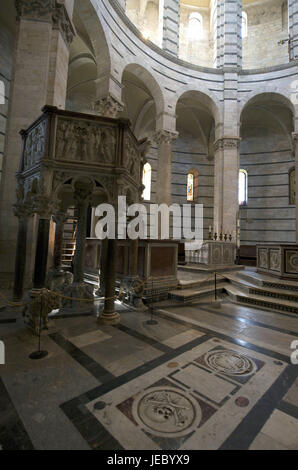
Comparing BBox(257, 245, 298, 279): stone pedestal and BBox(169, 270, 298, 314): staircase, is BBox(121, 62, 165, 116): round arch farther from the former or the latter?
BBox(169, 270, 298, 314): staircase

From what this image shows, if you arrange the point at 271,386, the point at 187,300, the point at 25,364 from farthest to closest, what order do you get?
the point at 187,300 < the point at 25,364 < the point at 271,386

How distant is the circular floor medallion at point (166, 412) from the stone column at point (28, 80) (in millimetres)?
5229

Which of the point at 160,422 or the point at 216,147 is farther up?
the point at 216,147

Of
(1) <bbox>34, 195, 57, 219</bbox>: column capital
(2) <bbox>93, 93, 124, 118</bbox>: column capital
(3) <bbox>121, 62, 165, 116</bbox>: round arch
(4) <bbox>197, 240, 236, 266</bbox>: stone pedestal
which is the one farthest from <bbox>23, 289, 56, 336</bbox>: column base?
(3) <bbox>121, 62, 165, 116</bbox>: round arch

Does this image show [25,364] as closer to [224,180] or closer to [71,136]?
[71,136]

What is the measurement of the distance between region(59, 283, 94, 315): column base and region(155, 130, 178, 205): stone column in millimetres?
8832

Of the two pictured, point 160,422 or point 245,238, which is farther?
point 245,238

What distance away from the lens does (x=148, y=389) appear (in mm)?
2172

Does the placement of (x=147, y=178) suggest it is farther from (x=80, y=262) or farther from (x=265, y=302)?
(x=265, y=302)

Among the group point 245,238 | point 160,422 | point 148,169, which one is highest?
point 148,169

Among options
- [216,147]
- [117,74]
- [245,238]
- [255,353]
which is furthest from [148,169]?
[255,353]

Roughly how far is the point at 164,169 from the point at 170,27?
31.2ft

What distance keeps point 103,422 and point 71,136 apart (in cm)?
400

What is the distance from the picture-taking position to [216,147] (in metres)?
14.5
